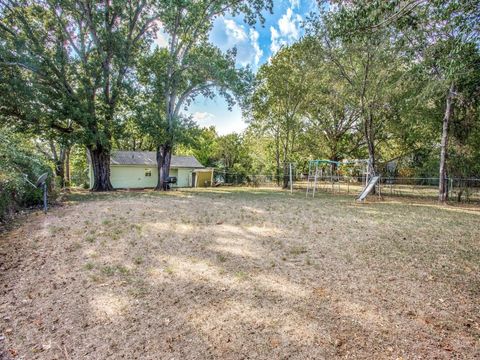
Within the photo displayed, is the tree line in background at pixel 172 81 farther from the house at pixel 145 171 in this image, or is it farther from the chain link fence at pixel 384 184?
the house at pixel 145 171

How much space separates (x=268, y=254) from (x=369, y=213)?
214 inches

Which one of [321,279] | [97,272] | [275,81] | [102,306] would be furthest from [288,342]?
[275,81]

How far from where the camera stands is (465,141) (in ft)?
39.7

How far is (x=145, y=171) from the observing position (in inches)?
869

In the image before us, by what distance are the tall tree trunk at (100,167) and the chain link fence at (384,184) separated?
11.1 meters

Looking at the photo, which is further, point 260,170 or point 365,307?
point 260,170

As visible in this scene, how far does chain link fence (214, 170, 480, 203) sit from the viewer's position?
12594 millimetres

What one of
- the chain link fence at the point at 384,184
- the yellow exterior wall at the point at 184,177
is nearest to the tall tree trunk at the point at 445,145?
the chain link fence at the point at 384,184

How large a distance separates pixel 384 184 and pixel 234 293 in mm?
19224

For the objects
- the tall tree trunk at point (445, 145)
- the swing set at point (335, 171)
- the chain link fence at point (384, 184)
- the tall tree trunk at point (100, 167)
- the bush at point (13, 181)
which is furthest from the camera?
the tall tree trunk at point (100, 167)

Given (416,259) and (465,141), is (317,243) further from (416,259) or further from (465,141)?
(465,141)

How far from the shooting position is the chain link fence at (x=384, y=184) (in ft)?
41.3

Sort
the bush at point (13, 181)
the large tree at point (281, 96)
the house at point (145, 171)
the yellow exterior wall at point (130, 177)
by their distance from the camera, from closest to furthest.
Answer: the bush at point (13, 181), the large tree at point (281, 96), the yellow exterior wall at point (130, 177), the house at point (145, 171)

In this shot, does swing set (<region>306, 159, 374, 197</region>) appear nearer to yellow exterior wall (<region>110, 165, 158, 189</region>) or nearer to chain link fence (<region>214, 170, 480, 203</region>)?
chain link fence (<region>214, 170, 480, 203</region>)
